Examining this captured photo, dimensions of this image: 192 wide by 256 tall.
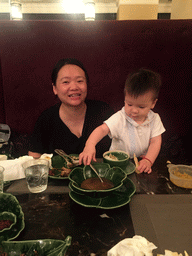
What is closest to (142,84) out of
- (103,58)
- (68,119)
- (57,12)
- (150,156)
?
(150,156)

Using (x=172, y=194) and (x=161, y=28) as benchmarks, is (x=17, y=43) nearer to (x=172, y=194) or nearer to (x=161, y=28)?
(x=161, y=28)

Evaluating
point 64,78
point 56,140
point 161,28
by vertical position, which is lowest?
point 56,140

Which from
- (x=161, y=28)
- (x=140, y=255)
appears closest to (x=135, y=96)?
(x=140, y=255)

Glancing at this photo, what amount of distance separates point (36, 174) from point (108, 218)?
388 millimetres

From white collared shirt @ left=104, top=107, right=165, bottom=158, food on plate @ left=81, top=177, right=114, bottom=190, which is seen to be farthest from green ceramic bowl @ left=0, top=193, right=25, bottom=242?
white collared shirt @ left=104, top=107, right=165, bottom=158

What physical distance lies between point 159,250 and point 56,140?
130cm

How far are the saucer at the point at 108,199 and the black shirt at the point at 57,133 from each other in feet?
2.81

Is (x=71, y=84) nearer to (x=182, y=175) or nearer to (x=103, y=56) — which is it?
(x=103, y=56)

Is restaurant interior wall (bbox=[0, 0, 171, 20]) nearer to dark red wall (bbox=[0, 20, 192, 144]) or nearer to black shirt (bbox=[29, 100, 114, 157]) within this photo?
dark red wall (bbox=[0, 20, 192, 144])

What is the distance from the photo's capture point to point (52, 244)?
494 millimetres

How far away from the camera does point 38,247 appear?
0.49 metres

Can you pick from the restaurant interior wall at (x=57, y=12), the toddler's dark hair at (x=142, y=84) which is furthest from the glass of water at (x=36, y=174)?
the restaurant interior wall at (x=57, y=12)

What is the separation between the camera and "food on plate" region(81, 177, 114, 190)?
2.47ft

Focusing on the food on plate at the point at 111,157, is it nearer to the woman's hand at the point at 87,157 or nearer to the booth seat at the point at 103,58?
the woman's hand at the point at 87,157
